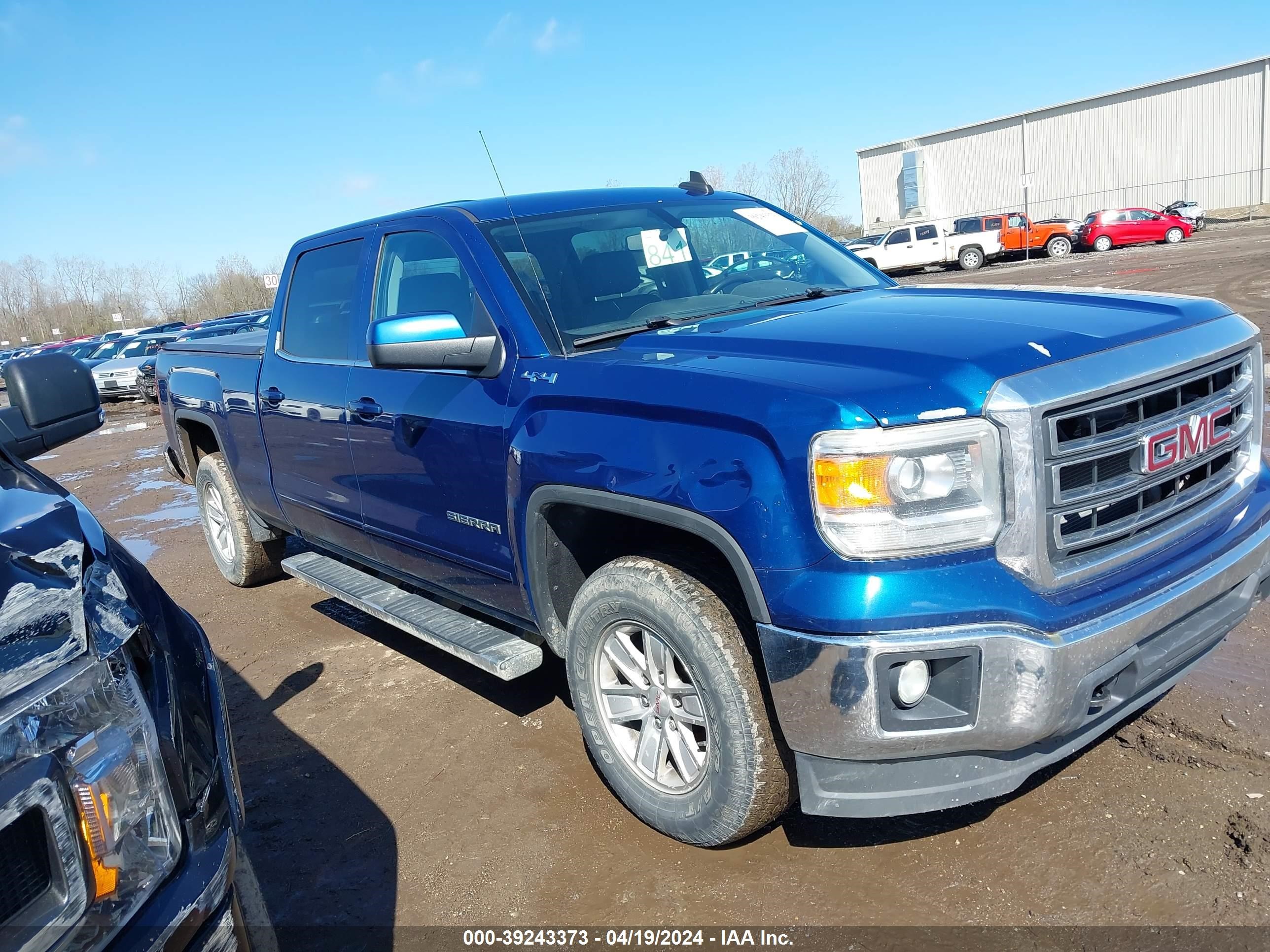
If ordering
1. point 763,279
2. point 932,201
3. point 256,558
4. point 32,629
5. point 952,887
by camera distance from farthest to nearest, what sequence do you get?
point 932,201
point 256,558
point 763,279
point 952,887
point 32,629

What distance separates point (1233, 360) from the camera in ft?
9.52

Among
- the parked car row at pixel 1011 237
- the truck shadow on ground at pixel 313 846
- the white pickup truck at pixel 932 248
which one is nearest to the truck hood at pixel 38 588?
the truck shadow on ground at pixel 313 846

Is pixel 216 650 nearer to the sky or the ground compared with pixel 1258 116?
nearer to the ground

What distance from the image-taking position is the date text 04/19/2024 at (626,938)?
2621 mm

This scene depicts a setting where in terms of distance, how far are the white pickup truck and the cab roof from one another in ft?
92.2

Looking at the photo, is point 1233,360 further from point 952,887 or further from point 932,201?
point 932,201

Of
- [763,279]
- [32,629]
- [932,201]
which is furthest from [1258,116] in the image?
[32,629]

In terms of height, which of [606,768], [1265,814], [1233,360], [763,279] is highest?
[763,279]

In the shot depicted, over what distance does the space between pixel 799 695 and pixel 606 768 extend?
1009mm

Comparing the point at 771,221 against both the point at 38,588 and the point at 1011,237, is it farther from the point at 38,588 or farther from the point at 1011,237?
the point at 1011,237

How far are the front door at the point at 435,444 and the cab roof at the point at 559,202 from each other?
0.40 ft

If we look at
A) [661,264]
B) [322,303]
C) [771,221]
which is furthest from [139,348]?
[661,264]

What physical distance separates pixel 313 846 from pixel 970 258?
31634 millimetres

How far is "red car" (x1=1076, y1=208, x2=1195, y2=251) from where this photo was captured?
32.4 m
